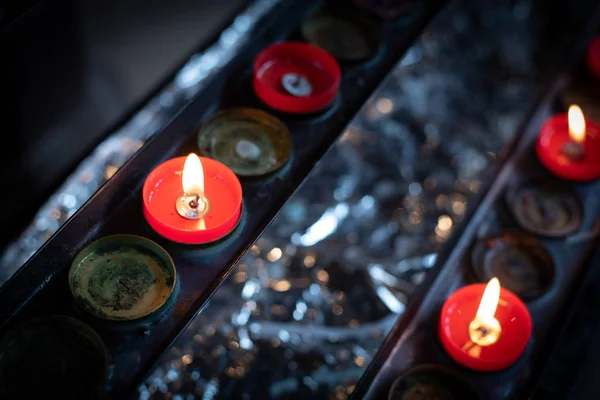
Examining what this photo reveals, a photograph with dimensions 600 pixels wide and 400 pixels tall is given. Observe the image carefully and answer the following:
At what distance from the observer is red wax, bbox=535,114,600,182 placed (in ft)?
3.87

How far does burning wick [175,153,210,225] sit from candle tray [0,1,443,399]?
0.18 ft

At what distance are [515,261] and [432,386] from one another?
0.29 m

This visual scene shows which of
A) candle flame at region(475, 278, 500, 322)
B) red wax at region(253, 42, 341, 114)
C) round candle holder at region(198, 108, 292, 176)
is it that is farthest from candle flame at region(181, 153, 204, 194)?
candle flame at region(475, 278, 500, 322)

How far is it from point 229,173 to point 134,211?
14 centimetres

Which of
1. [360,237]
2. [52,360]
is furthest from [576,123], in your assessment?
[52,360]

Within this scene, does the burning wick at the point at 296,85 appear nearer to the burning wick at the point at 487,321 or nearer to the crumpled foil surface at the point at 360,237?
the crumpled foil surface at the point at 360,237

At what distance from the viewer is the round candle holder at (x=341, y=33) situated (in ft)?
3.83

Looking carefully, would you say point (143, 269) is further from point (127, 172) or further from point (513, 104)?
point (513, 104)

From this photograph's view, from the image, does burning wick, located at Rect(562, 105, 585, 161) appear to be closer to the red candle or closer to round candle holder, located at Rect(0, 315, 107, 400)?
the red candle

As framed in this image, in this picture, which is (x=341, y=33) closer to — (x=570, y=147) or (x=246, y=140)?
(x=246, y=140)

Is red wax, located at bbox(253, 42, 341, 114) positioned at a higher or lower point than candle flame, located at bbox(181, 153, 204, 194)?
higher

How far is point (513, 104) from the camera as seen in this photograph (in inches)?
Result: 59.9

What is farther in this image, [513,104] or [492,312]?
[513,104]

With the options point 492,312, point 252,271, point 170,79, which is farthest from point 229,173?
point 170,79
